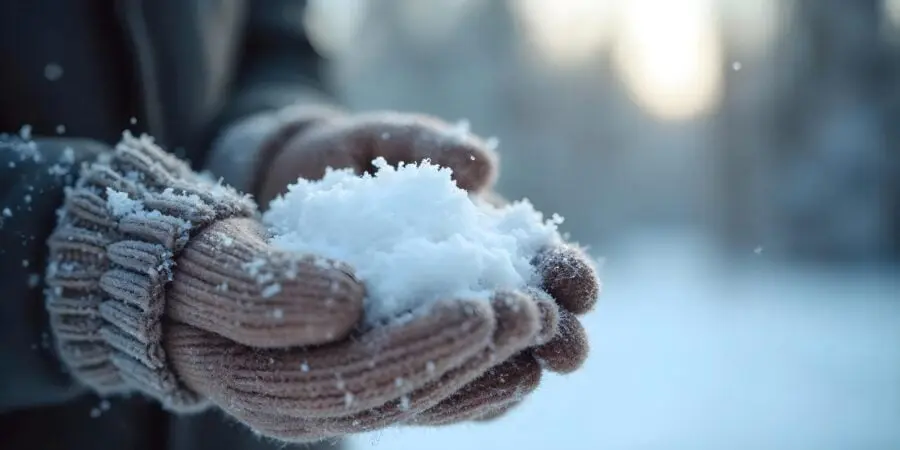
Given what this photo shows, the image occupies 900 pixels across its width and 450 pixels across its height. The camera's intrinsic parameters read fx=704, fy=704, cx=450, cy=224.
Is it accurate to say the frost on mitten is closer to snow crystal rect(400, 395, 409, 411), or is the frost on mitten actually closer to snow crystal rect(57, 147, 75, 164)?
snow crystal rect(57, 147, 75, 164)

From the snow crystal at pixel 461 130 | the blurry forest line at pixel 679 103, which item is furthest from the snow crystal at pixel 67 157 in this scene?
the blurry forest line at pixel 679 103

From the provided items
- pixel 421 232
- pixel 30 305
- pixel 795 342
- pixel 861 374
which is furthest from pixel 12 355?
pixel 795 342

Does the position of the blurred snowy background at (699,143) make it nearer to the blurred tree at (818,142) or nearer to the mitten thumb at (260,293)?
the blurred tree at (818,142)

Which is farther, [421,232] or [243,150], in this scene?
[243,150]

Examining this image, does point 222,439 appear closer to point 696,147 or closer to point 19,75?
point 19,75

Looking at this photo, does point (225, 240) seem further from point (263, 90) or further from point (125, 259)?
point (263, 90)

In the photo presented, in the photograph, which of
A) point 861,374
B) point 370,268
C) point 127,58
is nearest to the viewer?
point 370,268

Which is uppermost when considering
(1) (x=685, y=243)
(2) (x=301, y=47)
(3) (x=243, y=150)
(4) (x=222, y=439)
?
(1) (x=685, y=243)
